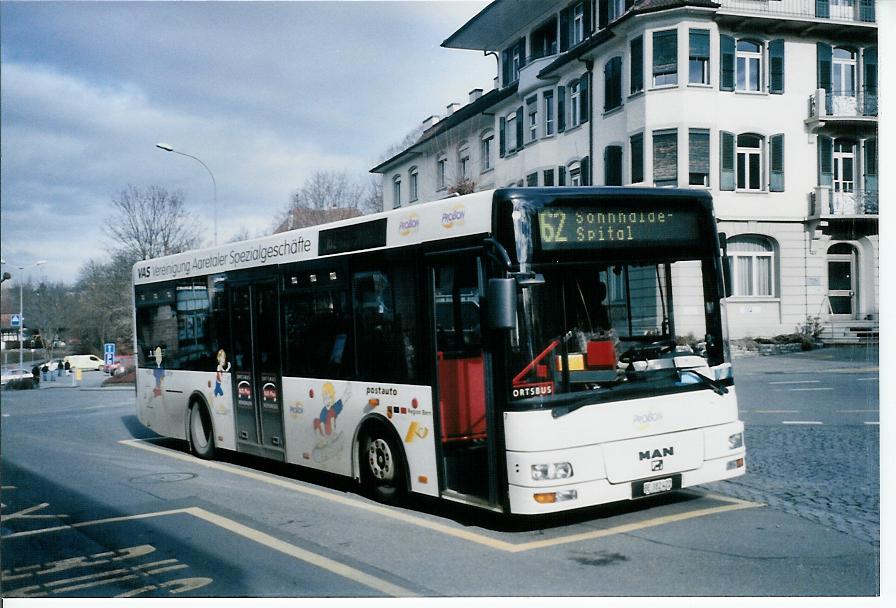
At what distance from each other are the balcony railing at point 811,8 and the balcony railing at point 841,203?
64.6 inches

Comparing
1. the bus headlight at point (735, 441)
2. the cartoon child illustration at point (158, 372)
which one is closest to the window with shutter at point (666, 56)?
the bus headlight at point (735, 441)

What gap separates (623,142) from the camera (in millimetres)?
10930

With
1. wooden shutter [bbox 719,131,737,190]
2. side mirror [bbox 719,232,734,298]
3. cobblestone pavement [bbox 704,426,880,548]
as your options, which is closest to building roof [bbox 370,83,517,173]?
wooden shutter [bbox 719,131,737,190]

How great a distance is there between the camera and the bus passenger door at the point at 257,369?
32.4 feet

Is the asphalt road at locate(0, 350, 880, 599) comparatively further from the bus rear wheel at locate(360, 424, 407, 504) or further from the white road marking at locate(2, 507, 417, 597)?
the bus rear wheel at locate(360, 424, 407, 504)

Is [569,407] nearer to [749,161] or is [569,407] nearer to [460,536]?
[460,536]

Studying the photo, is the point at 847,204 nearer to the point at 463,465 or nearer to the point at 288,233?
Answer: the point at 463,465

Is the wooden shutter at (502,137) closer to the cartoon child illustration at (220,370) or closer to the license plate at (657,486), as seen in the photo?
the cartoon child illustration at (220,370)

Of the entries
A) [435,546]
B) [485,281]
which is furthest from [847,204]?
[435,546]

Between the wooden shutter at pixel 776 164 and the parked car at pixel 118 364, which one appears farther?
the parked car at pixel 118 364

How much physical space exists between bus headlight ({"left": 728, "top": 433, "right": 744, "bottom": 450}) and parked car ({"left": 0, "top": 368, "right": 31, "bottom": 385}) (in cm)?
956

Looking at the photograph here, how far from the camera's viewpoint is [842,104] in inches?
332
